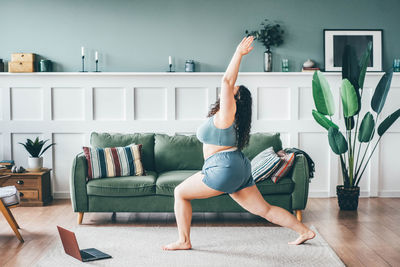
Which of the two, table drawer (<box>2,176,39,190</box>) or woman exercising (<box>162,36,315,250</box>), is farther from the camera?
table drawer (<box>2,176,39,190</box>)

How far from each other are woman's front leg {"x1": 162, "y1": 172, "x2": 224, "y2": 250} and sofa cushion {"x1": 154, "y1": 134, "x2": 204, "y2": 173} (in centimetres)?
Answer: 136

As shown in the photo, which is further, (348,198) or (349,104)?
(348,198)

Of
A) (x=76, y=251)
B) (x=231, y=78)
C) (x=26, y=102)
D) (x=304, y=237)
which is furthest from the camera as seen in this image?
(x=26, y=102)

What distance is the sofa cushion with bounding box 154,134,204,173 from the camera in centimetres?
452

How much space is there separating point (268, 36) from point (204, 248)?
9.40 ft

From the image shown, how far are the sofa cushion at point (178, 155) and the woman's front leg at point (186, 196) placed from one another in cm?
136

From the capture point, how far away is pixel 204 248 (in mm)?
3307

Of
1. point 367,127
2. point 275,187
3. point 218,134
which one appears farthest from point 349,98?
point 218,134

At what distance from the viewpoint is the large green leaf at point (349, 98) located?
4391mm

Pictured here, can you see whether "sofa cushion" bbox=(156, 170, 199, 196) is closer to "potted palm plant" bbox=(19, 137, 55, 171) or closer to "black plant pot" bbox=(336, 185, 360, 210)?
"potted palm plant" bbox=(19, 137, 55, 171)

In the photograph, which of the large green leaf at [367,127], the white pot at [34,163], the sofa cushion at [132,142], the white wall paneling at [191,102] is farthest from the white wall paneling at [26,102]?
the large green leaf at [367,127]

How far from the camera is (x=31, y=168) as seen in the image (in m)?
4.86

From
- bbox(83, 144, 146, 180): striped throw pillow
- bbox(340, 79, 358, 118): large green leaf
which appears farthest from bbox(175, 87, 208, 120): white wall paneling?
bbox(340, 79, 358, 118): large green leaf

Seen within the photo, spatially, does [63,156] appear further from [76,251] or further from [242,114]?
[242,114]
